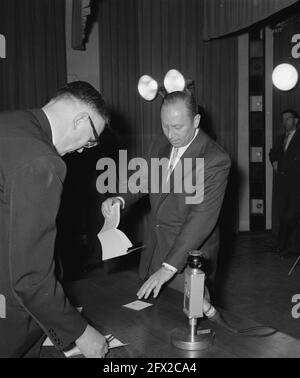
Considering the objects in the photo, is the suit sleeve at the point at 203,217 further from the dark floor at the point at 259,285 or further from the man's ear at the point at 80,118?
the dark floor at the point at 259,285

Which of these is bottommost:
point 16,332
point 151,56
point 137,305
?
point 137,305

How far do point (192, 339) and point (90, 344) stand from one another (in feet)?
1.13

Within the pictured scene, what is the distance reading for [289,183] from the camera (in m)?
5.69

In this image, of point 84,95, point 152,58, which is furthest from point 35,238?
point 152,58

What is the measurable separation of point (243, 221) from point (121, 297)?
5.48m

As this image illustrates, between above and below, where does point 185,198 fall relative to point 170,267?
above

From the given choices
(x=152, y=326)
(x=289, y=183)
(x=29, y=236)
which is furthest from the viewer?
(x=289, y=183)

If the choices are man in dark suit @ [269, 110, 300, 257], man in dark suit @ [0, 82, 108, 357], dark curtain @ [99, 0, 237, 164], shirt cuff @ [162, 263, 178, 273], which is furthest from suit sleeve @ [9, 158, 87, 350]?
man in dark suit @ [269, 110, 300, 257]

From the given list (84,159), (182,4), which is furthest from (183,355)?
(182,4)

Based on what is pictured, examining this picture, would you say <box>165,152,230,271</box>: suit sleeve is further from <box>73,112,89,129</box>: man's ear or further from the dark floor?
the dark floor

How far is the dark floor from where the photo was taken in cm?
383

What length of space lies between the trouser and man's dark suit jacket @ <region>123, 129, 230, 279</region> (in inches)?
32.2

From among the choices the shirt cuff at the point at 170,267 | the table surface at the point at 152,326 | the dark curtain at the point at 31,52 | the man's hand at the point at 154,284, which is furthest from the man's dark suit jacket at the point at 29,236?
the dark curtain at the point at 31,52

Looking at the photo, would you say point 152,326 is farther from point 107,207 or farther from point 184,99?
point 184,99
